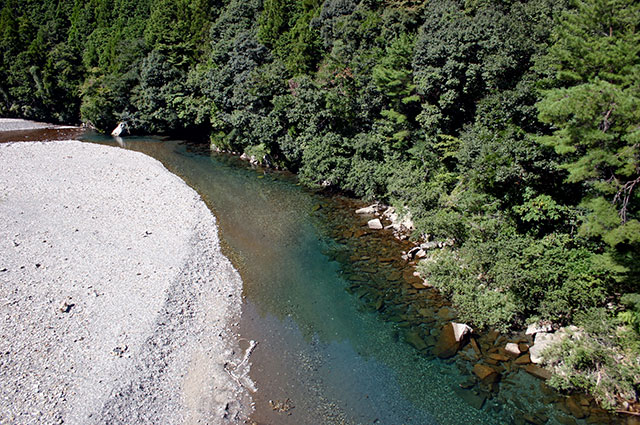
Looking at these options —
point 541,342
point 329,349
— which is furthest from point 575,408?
point 329,349

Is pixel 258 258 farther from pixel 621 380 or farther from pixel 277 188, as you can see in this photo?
pixel 621 380

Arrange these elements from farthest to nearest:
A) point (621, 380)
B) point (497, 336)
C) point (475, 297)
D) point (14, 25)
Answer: point (14, 25) → point (475, 297) → point (497, 336) → point (621, 380)

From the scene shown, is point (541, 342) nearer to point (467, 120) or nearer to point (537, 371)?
point (537, 371)

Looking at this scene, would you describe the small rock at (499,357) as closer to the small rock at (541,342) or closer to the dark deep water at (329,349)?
the dark deep water at (329,349)

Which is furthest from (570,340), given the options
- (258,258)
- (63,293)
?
(63,293)

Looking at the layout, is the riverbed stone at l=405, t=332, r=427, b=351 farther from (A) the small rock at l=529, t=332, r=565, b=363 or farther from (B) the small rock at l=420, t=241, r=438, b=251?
(B) the small rock at l=420, t=241, r=438, b=251
